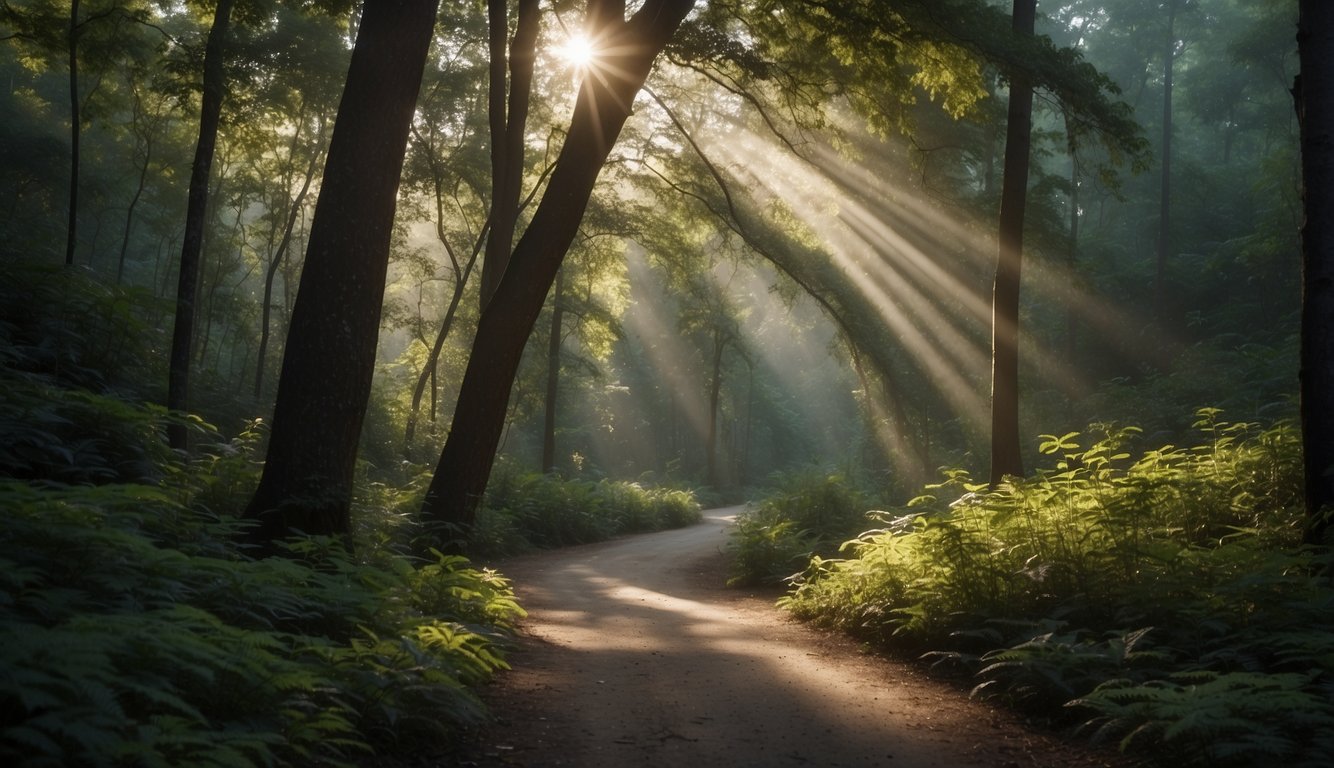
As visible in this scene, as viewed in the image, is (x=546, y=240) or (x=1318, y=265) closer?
(x=1318, y=265)

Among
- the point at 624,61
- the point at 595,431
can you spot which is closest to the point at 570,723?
the point at 624,61

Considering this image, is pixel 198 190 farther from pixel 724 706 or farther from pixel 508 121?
pixel 724 706

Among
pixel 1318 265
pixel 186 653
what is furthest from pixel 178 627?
pixel 1318 265

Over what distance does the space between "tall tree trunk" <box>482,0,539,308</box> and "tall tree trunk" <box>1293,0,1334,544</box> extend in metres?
10.1

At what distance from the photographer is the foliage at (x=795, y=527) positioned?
1387 centimetres

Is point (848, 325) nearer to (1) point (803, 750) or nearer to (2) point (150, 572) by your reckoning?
(1) point (803, 750)

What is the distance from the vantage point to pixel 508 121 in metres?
14.1

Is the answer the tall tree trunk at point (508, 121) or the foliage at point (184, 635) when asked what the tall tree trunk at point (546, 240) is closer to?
the foliage at point (184, 635)

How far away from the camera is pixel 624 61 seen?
10.1 meters

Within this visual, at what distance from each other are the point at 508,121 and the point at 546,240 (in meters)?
5.14

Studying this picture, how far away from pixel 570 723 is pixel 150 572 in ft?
7.90

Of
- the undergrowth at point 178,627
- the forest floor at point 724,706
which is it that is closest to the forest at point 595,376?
the undergrowth at point 178,627

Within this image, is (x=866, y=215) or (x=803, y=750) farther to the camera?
(x=866, y=215)

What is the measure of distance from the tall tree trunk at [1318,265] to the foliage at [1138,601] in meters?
0.51
